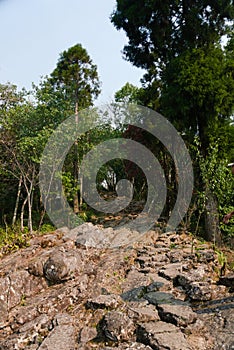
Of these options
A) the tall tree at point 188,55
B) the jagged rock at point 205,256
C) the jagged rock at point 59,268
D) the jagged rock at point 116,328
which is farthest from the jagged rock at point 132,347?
the tall tree at point 188,55

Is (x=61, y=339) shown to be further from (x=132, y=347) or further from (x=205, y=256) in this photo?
(x=205, y=256)

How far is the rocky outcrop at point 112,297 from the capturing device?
12.7 feet

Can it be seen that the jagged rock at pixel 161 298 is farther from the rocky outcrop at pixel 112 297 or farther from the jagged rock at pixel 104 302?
the jagged rock at pixel 104 302

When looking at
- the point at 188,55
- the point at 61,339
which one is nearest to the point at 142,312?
the point at 61,339

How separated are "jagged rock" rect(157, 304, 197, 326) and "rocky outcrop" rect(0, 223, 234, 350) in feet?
0.04

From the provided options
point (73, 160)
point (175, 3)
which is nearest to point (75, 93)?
point (73, 160)

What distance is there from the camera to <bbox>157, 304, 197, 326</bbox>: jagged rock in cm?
402

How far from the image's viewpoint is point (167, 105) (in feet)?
29.6

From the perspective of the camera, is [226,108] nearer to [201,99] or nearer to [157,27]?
[201,99]

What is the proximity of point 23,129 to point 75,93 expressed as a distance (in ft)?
10.6

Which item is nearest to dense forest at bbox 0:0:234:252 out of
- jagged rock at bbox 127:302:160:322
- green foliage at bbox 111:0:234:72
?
green foliage at bbox 111:0:234:72

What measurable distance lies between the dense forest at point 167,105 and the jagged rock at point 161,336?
141 inches

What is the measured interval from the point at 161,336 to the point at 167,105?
679 centimetres

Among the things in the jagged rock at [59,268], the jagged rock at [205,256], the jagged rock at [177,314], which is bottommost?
the jagged rock at [177,314]
